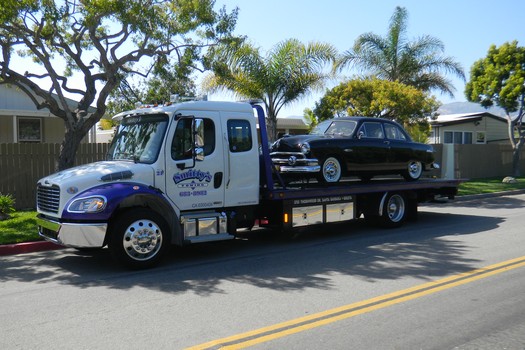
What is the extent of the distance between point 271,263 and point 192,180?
6.10 ft

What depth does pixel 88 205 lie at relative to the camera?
7.63 metres

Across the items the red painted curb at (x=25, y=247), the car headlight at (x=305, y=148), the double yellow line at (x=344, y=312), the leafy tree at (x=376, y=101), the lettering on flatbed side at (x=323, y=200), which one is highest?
the leafy tree at (x=376, y=101)

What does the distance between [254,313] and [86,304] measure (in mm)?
2031

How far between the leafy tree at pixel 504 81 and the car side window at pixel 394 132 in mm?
15346

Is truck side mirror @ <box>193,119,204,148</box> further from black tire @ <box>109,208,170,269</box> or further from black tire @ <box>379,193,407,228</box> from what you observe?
black tire @ <box>379,193,407,228</box>

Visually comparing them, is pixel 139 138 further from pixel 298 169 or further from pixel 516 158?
pixel 516 158

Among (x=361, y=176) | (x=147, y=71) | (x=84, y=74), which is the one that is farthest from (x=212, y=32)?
(x=361, y=176)

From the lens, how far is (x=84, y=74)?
47.2ft

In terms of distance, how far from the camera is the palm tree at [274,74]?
1786 centimetres

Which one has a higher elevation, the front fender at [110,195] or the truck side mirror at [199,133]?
the truck side mirror at [199,133]

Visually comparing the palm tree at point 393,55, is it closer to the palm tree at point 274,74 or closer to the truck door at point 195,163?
the palm tree at point 274,74

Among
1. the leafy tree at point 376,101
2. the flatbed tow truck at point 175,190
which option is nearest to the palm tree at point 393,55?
the leafy tree at point 376,101

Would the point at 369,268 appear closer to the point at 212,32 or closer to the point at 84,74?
the point at 212,32

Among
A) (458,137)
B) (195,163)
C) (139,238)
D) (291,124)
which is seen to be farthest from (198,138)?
(458,137)
